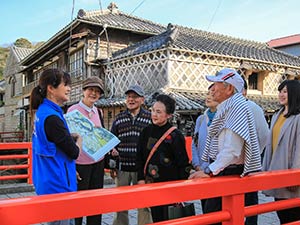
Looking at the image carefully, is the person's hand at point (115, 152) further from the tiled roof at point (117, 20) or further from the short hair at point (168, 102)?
the tiled roof at point (117, 20)

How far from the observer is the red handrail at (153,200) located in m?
1.34

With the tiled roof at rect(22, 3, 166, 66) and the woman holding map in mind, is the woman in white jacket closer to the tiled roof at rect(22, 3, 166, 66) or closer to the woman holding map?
the woman holding map

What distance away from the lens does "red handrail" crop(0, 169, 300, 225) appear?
1.34 meters

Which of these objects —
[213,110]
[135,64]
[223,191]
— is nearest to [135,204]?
[223,191]

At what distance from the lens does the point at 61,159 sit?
231 centimetres

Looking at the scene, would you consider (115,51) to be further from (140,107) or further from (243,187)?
(243,187)

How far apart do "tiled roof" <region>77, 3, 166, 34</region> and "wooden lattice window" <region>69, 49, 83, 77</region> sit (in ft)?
5.77

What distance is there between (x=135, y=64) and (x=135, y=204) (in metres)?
11.4

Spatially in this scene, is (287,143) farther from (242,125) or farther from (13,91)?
(13,91)

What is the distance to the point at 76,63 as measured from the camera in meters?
15.7

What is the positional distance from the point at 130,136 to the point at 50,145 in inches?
56.9

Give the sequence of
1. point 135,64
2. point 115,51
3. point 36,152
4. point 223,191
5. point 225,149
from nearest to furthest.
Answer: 1. point 223,191
2. point 225,149
3. point 36,152
4. point 135,64
5. point 115,51

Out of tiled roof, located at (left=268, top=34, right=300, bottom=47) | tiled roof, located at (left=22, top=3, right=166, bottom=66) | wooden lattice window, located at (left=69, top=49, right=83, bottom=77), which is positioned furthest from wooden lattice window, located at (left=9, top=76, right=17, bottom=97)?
tiled roof, located at (left=268, top=34, right=300, bottom=47)

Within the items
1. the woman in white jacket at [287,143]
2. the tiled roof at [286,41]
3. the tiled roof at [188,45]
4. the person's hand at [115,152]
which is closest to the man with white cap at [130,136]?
the person's hand at [115,152]
